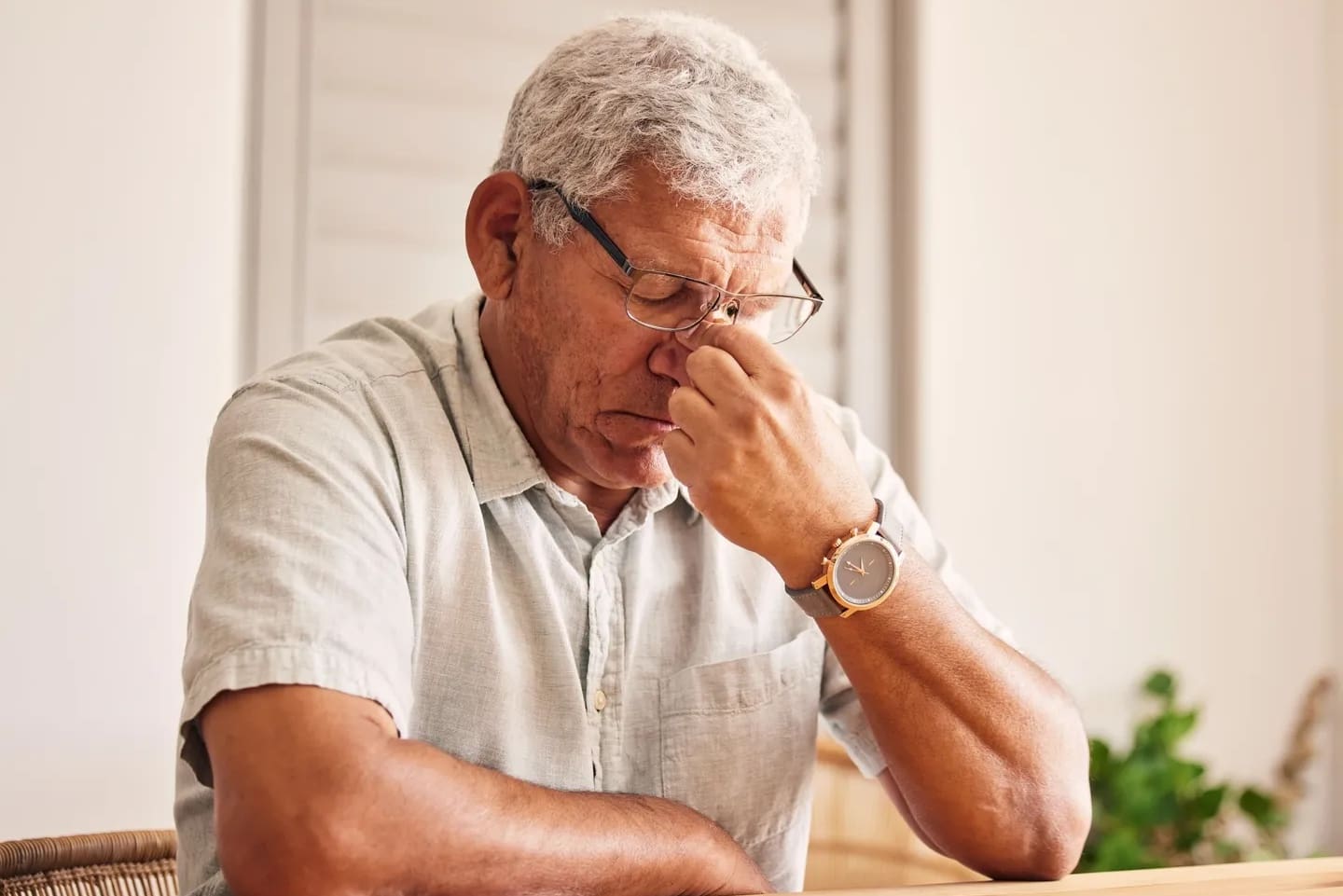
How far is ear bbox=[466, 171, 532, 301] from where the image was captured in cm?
141

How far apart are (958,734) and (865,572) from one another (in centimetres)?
19

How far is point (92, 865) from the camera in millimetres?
1398

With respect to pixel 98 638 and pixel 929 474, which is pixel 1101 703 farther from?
pixel 98 638

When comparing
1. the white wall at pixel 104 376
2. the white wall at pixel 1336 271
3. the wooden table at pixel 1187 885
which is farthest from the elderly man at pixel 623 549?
the white wall at pixel 1336 271

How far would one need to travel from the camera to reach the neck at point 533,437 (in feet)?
4.69

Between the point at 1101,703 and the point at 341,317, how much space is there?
1752mm

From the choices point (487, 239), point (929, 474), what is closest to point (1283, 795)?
point (929, 474)

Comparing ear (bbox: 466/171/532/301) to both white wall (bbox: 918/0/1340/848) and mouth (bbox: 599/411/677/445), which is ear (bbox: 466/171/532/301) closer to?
mouth (bbox: 599/411/677/445)

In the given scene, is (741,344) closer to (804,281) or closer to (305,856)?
(804,281)

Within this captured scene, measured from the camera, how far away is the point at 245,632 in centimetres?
102

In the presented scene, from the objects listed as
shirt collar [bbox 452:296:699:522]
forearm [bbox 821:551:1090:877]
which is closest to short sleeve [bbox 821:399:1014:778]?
forearm [bbox 821:551:1090:877]

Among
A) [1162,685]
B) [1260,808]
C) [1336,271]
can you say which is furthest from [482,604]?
[1336,271]

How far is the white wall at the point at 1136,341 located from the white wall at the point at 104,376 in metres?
1.38

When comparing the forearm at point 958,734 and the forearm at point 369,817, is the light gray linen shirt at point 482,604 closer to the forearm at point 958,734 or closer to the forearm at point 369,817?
the forearm at point 369,817
